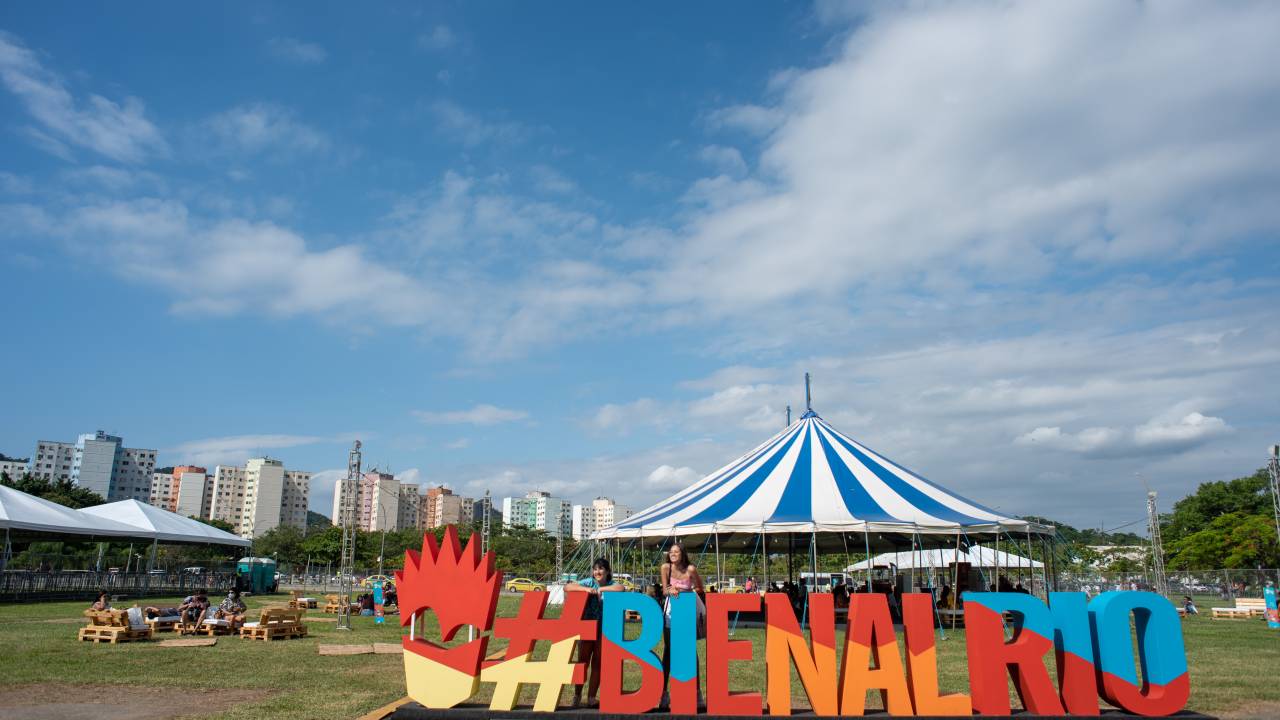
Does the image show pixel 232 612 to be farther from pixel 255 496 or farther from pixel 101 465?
pixel 101 465

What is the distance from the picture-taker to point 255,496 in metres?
109

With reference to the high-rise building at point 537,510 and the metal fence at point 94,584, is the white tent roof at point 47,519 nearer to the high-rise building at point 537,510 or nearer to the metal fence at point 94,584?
the metal fence at point 94,584

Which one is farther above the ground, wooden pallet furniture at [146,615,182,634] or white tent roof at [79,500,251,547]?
white tent roof at [79,500,251,547]

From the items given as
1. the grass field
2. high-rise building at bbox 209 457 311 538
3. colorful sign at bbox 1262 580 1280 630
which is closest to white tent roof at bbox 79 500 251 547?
the grass field

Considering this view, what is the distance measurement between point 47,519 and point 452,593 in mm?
23964

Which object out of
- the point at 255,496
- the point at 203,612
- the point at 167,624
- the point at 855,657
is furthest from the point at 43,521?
the point at 255,496

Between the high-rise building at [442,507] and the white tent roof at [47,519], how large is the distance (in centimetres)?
9154

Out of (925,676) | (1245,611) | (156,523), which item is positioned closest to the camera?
(925,676)

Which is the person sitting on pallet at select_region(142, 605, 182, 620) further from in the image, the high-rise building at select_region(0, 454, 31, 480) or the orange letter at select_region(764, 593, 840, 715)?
the high-rise building at select_region(0, 454, 31, 480)

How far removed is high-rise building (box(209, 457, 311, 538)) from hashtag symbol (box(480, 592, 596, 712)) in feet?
372

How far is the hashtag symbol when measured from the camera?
624 centimetres

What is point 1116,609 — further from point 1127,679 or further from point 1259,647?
point 1259,647

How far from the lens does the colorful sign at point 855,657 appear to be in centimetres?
602

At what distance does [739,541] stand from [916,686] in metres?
14.0
